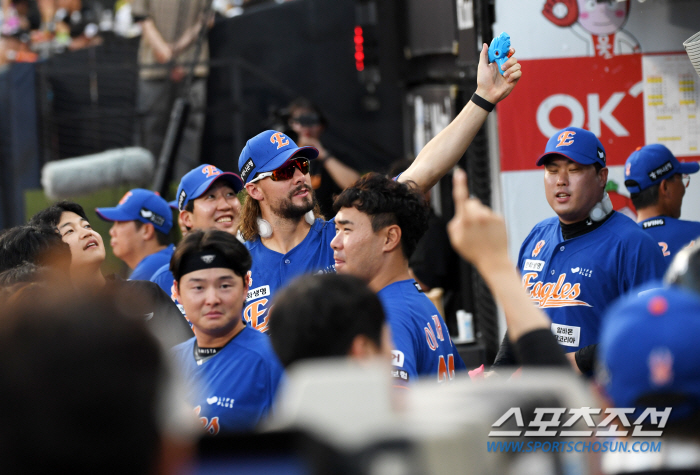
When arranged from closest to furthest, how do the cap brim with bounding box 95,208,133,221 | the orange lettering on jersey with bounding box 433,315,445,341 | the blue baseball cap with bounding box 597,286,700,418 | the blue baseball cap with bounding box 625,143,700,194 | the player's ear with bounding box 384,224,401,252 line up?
1. the blue baseball cap with bounding box 597,286,700,418
2. the orange lettering on jersey with bounding box 433,315,445,341
3. the player's ear with bounding box 384,224,401,252
4. the blue baseball cap with bounding box 625,143,700,194
5. the cap brim with bounding box 95,208,133,221

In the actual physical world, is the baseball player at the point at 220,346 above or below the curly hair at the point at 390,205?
below

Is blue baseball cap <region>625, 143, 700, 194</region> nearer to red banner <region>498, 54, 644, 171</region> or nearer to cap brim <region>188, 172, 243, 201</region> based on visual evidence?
red banner <region>498, 54, 644, 171</region>

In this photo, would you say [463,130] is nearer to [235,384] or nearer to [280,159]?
[280,159]

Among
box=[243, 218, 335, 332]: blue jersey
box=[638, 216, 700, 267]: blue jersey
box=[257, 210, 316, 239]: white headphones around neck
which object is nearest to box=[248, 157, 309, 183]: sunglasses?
box=[257, 210, 316, 239]: white headphones around neck

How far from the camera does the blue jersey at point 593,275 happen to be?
362cm

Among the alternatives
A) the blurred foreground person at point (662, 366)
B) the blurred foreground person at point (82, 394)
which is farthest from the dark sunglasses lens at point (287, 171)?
the blurred foreground person at point (82, 394)

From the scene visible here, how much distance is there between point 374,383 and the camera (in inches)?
50.3

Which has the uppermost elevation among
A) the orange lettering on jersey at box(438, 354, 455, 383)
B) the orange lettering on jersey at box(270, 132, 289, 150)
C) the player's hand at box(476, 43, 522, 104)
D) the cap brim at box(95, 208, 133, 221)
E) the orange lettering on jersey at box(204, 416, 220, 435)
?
the player's hand at box(476, 43, 522, 104)

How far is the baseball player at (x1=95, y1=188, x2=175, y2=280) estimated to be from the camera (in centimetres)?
570

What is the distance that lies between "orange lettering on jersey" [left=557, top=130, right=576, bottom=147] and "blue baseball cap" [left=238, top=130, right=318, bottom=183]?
1335 millimetres

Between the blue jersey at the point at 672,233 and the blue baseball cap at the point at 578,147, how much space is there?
3.70 ft

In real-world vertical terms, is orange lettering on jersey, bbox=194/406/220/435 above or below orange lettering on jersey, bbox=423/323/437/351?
below

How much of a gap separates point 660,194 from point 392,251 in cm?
247

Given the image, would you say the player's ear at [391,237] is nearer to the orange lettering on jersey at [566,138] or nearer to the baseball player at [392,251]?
the baseball player at [392,251]
